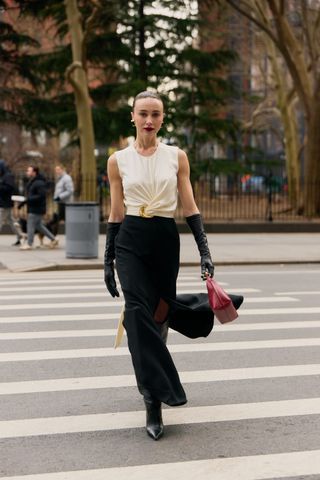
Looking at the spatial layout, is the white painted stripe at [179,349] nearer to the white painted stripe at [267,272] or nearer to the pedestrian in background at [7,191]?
the white painted stripe at [267,272]

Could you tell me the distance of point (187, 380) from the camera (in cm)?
645

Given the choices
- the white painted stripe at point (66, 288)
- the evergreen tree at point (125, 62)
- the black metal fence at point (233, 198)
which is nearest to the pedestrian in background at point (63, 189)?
the black metal fence at point (233, 198)

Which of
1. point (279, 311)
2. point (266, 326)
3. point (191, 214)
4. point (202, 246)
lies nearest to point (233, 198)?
point (279, 311)

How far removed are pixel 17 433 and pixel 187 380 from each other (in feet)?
5.70

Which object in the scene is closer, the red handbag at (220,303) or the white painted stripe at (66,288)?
the red handbag at (220,303)

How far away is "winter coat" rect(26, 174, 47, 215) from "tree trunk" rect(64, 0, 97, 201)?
6775 mm

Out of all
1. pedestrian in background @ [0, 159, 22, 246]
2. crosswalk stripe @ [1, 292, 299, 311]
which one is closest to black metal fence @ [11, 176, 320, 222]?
pedestrian in background @ [0, 159, 22, 246]

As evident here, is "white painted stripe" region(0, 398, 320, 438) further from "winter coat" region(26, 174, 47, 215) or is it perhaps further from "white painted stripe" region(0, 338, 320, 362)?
"winter coat" region(26, 174, 47, 215)

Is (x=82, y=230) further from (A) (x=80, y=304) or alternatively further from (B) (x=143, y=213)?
(B) (x=143, y=213)

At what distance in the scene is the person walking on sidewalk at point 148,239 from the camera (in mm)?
4980

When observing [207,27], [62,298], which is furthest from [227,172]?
[62,298]

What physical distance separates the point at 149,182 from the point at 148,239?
340 millimetres

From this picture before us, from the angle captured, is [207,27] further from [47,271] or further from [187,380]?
[187,380]

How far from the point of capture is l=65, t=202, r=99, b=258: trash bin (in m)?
16.2
